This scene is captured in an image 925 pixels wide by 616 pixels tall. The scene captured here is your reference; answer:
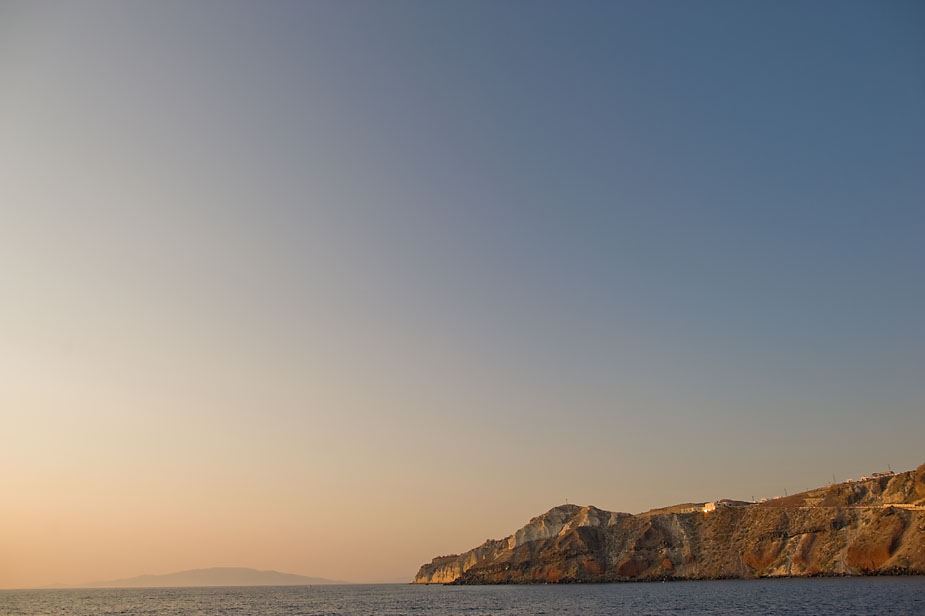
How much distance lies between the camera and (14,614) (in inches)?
4680

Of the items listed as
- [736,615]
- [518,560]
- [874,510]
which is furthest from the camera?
[518,560]

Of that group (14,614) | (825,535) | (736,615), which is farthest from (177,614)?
(825,535)

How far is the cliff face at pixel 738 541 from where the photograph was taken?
118m

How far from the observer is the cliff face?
389 feet

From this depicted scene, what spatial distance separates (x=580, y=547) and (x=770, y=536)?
154 feet

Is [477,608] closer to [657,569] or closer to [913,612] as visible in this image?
[913,612]

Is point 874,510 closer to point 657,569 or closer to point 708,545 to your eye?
point 708,545

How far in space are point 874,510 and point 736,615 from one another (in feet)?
257

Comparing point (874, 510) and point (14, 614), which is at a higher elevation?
point (874, 510)

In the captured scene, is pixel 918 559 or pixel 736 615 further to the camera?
pixel 918 559

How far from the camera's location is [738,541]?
146 meters

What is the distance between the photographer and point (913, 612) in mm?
59219

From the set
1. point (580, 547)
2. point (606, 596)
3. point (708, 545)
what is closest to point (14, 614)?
point (606, 596)

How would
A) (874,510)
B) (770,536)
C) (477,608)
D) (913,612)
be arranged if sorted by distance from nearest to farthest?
1. (913,612)
2. (477,608)
3. (874,510)
4. (770,536)
